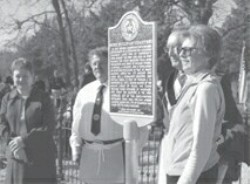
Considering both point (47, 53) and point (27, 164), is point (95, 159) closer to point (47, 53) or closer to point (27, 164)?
point (27, 164)

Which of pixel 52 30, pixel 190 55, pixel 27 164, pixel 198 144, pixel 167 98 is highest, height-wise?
pixel 52 30

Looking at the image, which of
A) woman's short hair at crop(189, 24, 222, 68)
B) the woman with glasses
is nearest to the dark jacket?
the woman with glasses

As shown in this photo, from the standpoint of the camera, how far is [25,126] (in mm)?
3541

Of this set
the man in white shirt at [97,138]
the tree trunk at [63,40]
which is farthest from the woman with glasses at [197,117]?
the tree trunk at [63,40]

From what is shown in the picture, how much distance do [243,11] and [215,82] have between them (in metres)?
2.00

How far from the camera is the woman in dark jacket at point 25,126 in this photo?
3533 mm

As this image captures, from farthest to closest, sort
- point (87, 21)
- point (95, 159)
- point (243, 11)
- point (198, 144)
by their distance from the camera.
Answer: point (87, 21) → point (243, 11) → point (95, 159) → point (198, 144)

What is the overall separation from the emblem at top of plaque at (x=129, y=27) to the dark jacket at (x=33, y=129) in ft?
2.81

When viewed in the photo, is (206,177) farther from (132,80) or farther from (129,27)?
(129,27)

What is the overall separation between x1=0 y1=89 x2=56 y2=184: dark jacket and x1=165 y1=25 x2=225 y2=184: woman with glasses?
1.40 meters

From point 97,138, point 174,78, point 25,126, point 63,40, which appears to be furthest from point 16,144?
point 63,40

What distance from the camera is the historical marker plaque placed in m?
3.26

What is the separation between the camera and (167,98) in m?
2.92

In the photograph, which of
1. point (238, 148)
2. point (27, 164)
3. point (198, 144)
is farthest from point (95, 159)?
point (198, 144)
